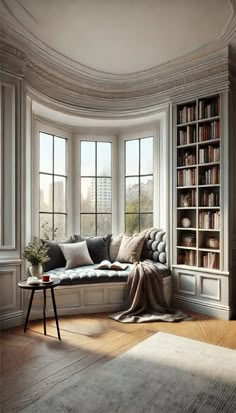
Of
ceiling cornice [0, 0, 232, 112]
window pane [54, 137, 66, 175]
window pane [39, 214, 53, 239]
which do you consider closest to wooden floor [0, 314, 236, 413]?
window pane [39, 214, 53, 239]

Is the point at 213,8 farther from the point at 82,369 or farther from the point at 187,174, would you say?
the point at 82,369

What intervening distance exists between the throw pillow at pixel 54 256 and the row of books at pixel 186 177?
1.99 meters

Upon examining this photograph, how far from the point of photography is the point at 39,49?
3.68 m

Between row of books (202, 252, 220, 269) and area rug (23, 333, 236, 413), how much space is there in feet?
4.14

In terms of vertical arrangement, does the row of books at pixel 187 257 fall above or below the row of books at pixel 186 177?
below

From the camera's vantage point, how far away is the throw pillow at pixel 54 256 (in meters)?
4.30

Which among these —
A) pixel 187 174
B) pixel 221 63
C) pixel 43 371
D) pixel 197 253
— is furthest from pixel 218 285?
pixel 221 63

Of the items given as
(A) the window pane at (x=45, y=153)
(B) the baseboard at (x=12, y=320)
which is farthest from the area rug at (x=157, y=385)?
(A) the window pane at (x=45, y=153)

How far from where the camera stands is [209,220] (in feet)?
13.2

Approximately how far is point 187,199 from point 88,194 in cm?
183

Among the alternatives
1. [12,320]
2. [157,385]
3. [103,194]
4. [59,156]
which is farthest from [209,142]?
[12,320]

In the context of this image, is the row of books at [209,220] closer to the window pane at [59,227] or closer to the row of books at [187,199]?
the row of books at [187,199]

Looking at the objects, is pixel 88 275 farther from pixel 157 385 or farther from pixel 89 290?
pixel 157 385

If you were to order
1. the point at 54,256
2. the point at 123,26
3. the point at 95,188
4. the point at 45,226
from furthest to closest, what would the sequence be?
the point at 95,188 → the point at 45,226 → the point at 54,256 → the point at 123,26
